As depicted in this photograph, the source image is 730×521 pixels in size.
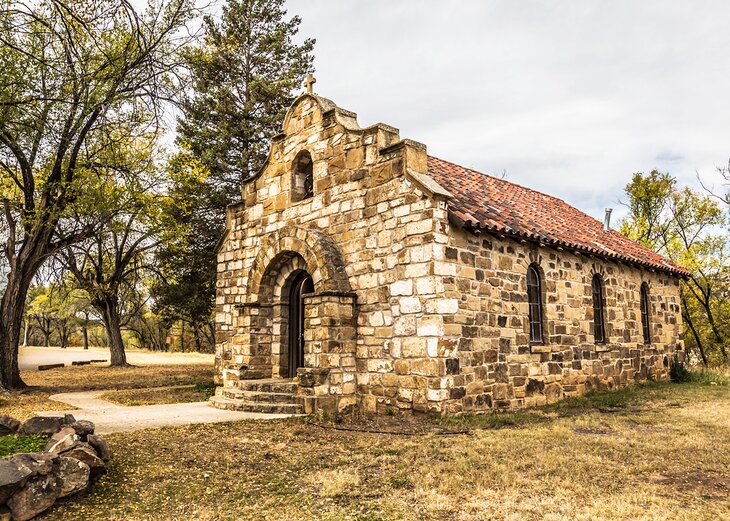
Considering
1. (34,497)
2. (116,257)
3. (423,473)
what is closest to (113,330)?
(116,257)

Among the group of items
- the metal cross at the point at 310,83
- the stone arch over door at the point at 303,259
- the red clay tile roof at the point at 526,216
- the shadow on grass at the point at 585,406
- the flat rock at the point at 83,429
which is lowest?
the shadow on grass at the point at 585,406

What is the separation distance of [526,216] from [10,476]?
35.7 feet

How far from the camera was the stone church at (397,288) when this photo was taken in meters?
9.70

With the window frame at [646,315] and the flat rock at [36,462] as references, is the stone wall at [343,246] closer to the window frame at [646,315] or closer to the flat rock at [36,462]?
the flat rock at [36,462]

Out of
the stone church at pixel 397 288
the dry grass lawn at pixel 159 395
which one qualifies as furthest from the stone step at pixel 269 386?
the dry grass lawn at pixel 159 395

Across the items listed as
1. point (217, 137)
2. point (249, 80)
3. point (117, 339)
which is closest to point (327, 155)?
point (217, 137)

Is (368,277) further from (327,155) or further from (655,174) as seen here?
(655,174)

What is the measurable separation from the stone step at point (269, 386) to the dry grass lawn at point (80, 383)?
3462mm

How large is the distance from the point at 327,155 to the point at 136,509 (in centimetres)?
828

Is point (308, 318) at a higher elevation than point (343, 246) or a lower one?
lower

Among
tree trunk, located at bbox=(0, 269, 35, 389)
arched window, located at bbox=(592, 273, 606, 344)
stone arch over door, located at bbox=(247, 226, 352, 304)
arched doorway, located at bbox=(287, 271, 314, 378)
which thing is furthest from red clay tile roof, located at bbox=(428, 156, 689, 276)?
tree trunk, located at bbox=(0, 269, 35, 389)

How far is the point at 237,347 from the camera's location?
41.7ft

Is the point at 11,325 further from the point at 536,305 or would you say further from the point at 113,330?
the point at 536,305

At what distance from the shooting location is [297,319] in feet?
42.2
